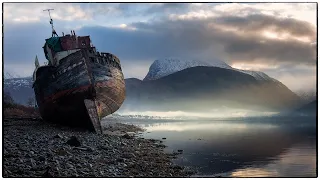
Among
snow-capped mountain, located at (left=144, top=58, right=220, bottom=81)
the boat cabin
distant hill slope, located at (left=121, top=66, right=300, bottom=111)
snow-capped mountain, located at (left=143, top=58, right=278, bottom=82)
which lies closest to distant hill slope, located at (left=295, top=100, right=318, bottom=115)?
distant hill slope, located at (left=121, top=66, right=300, bottom=111)

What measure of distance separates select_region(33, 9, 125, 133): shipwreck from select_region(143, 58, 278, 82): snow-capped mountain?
12.2 ft

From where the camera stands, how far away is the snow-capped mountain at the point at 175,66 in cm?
1398

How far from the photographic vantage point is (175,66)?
47.1 feet

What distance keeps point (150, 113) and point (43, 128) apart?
4.46 m

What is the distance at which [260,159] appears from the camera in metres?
13.4

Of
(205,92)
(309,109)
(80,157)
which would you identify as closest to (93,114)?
(205,92)

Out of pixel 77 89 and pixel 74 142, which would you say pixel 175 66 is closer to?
pixel 74 142

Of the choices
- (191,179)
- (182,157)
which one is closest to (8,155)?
(191,179)

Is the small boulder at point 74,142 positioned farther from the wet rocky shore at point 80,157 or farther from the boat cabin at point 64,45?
the boat cabin at point 64,45

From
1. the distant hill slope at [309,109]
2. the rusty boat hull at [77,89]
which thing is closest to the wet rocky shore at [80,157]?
the rusty boat hull at [77,89]

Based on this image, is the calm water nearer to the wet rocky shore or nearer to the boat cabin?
the wet rocky shore

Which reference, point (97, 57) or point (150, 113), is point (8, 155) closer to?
point (150, 113)

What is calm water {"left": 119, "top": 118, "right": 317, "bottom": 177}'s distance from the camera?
466 inches

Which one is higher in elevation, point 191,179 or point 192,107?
point 192,107
